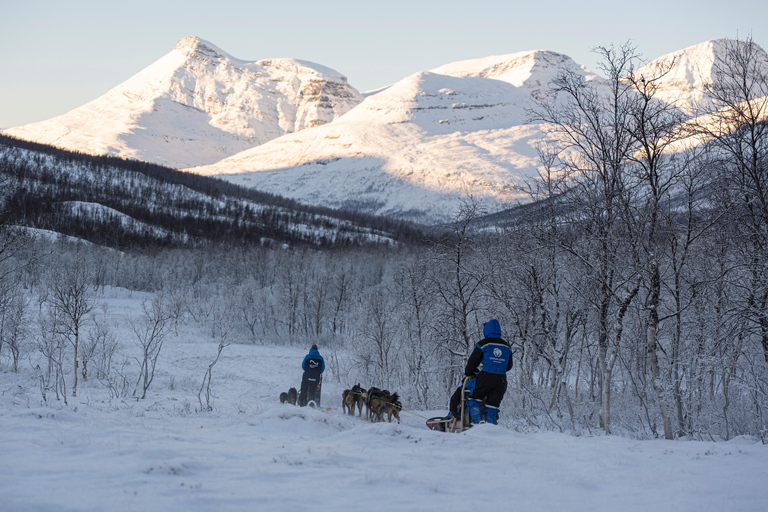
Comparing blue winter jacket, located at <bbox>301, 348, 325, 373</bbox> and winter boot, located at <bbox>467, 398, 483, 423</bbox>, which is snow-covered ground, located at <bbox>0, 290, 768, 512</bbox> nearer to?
winter boot, located at <bbox>467, 398, 483, 423</bbox>

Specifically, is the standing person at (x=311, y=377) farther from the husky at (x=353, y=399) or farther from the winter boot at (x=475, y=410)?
the winter boot at (x=475, y=410)

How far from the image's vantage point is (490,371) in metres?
8.98

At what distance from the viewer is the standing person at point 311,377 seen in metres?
15.3

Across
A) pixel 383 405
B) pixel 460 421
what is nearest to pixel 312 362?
pixel 383 405

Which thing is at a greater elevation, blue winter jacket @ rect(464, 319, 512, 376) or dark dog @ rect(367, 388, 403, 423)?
blue winter jacket @ rect(464, 319, 512, 376)

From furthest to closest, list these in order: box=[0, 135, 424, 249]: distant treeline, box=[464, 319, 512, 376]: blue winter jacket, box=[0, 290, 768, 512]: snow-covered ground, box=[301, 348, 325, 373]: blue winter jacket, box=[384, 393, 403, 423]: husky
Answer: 1. box=[0, 135, 424, 249]: distant treeline
2. box=[301, 348, 325, 373]: blue winter jacket
3. box=[384, 393, 403, 423]: husky
4. box=[464, 319, 512, 376]: blue winter jacket
5. box=[0, 290, 768, 512]: snow-covered ground

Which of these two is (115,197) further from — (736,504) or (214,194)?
(736,504)

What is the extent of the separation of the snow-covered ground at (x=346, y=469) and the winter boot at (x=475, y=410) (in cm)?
112

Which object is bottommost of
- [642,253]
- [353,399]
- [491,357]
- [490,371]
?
[353,399]

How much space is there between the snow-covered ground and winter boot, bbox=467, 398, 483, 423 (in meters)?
1.12

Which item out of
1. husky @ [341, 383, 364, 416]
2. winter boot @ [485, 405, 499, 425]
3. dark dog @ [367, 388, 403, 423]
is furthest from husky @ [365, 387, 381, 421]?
winter boot @ [485, 405, 499, 425]

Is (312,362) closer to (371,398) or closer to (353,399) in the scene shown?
(353,399)

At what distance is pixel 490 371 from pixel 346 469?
14.2ft

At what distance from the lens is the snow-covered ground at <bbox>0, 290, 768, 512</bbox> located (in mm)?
4320
